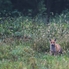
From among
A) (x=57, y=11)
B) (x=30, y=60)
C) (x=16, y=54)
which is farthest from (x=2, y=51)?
(x=57, y=11)

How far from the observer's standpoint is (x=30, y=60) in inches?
450

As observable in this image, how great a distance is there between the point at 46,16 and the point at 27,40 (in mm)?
6798

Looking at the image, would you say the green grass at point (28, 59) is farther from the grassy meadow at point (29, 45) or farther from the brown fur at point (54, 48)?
the brown fur at point (54, 48)

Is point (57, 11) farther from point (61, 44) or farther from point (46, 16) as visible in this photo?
point (61, 44)

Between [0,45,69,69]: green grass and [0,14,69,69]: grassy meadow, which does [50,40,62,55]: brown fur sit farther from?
[0,45,69,69]: green grass

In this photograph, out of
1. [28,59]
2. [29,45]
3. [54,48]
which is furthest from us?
[29,45]

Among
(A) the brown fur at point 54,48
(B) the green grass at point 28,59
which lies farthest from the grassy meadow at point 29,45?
(A) the brown fur at point 54,48

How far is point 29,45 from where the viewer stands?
563 inches

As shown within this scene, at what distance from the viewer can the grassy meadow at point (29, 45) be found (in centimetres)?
1119

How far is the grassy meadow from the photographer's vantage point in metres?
11.2

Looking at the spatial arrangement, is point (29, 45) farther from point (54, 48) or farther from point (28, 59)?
point (28, 59)

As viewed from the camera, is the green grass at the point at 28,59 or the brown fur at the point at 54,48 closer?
the green grass at the point at 28,59

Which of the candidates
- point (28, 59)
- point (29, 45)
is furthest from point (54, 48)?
point (28, 59)

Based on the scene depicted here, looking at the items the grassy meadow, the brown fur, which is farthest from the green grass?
the brown fur
